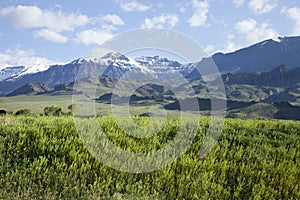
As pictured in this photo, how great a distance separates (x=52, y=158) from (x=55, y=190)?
1866 millimetres

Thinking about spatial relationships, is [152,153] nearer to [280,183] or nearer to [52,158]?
[52,158]

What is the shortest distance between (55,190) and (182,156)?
5.03 meters

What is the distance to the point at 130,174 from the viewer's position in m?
11.5

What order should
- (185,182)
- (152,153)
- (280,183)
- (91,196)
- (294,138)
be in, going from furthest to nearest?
(294,138) < (152,153) < (280,183) < (185,182) < (91,196)

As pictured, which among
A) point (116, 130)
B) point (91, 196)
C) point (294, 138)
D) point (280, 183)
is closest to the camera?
point (91, 196)

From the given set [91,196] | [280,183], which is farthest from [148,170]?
[280,183]

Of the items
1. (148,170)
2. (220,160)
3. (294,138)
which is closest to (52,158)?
(148,170)

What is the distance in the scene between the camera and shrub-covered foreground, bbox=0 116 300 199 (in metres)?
10.2

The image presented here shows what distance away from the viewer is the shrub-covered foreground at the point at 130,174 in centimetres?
1024

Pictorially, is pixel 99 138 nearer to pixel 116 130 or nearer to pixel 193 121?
pixel 116 130

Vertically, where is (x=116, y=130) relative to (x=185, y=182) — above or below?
above

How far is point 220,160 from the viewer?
42.0 ft

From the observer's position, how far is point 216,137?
15.8 m

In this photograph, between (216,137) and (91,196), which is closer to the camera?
(91,196)
